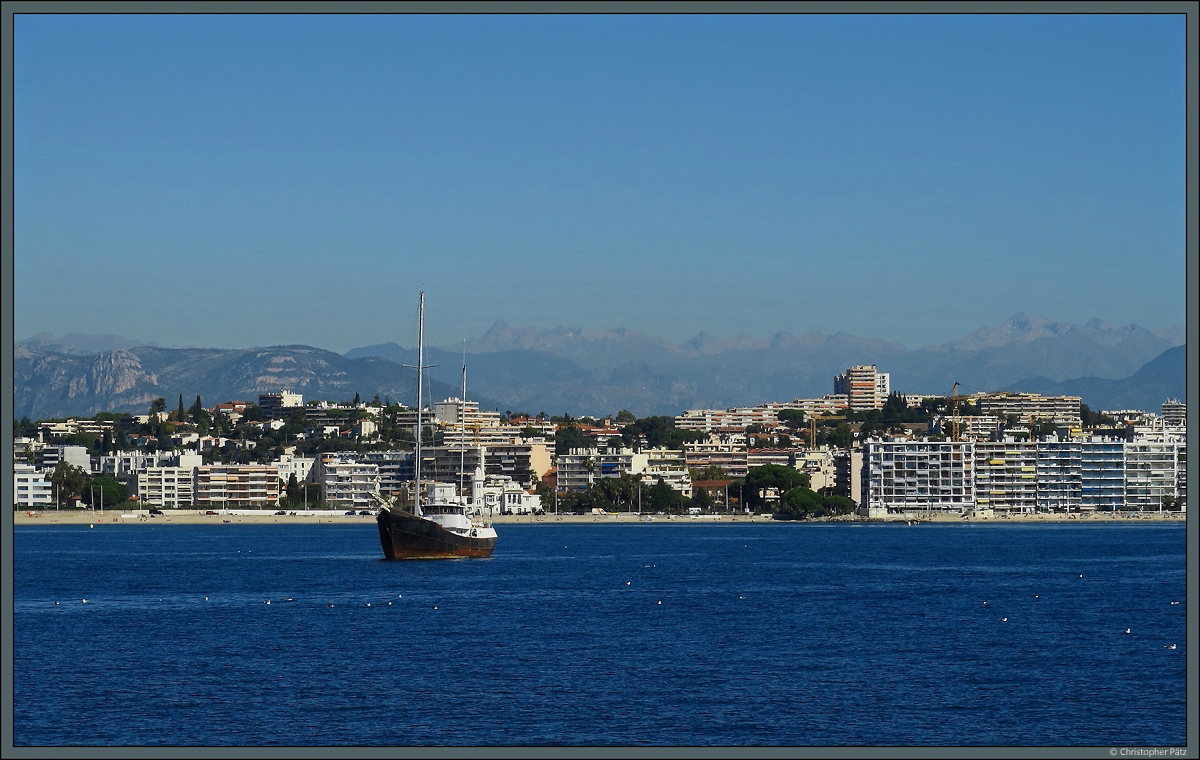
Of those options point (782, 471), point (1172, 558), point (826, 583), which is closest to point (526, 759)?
point (826, 583)

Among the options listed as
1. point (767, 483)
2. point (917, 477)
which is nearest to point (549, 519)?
point (767, 483)

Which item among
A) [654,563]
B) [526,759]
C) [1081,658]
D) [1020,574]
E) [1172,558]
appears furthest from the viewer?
[1172,558]

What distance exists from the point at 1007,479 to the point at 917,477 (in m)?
12.1

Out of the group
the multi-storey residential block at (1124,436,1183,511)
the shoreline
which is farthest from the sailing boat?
the multi-storey residential block at (1124,436,1183,511)

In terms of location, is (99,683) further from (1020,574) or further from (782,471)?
(782,471)

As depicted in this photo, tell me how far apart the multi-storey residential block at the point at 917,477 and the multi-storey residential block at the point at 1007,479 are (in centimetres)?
225

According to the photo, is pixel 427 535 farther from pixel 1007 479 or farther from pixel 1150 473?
pixel 1150 473

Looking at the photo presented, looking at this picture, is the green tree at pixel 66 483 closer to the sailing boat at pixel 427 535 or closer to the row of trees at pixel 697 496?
the row of trees at pixel 697 496

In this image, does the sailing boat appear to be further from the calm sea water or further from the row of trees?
the row of trees

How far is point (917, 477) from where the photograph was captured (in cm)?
18425

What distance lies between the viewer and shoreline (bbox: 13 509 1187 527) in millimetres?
173375

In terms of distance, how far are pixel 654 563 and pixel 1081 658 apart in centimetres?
4108

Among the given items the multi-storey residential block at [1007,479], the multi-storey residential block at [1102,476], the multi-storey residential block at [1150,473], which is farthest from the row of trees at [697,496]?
the multi-storey residential block at [1150,473]

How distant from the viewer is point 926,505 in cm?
18300
